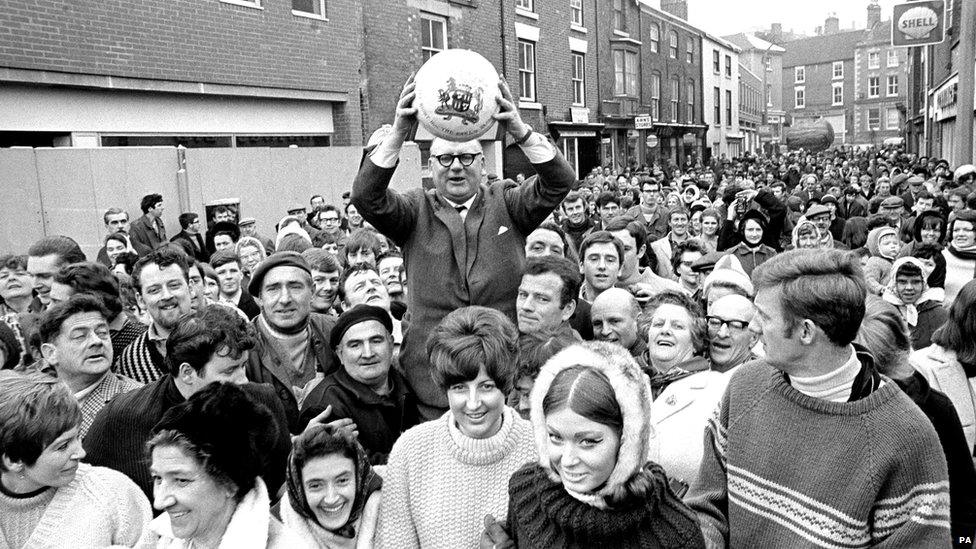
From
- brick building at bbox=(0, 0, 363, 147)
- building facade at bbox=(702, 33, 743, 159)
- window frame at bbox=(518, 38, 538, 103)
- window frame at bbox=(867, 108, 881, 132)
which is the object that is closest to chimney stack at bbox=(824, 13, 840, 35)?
window frame at bbox=(867, 108, 881, 132)

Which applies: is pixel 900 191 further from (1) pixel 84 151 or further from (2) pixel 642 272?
(1) pixel 84 151

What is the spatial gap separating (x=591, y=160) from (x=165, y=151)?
16641 mm

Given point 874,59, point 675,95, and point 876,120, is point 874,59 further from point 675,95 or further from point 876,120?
point 675,95

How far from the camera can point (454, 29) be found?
696 inches

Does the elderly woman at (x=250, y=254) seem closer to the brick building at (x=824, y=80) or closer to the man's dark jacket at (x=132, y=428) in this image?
the man's dark jacket at (x=132, y=428)

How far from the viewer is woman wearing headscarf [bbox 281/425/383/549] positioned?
2.68m

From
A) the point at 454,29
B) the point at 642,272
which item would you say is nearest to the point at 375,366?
the point at 642,272

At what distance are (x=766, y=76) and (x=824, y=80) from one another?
2629 cm

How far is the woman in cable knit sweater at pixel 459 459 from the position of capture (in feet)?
9.02

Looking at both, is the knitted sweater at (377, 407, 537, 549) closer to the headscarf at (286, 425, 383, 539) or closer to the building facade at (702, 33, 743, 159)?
the headscarf at (286, 425, 383, 539)

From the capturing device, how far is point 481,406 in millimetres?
2805

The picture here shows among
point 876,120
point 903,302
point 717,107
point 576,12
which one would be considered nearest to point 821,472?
point 903,302

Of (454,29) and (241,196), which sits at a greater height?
(454,29)

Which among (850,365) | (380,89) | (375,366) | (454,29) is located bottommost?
Answer: (375,366)
